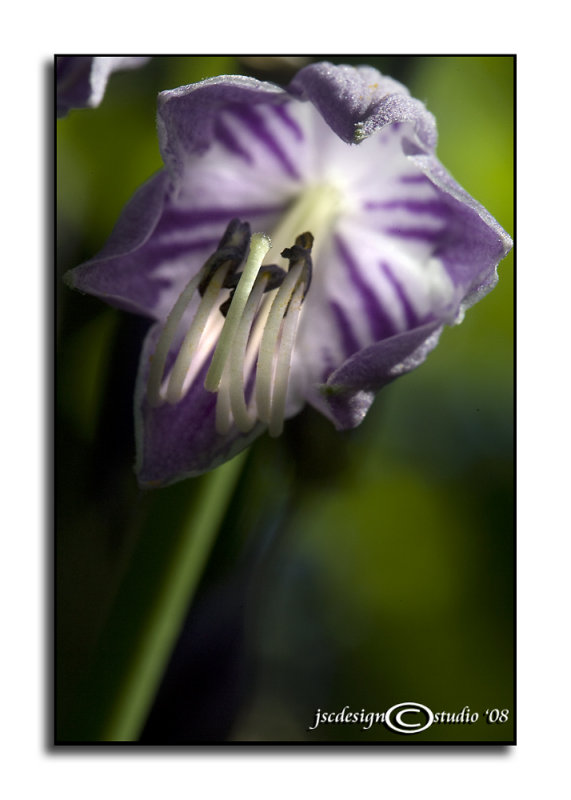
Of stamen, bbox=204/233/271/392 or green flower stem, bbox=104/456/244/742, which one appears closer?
stamen, bbox=204/233/271/392

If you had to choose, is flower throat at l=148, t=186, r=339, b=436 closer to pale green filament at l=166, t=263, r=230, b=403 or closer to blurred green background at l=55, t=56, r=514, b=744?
pale green filament at l=166, t=263, r=230, b=403

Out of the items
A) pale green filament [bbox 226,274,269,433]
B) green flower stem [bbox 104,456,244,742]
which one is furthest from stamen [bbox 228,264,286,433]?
green flower stem [bbox 104,456,244,742]

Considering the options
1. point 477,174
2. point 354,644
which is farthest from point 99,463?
point 477,174

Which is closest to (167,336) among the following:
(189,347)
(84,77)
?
(189,347)

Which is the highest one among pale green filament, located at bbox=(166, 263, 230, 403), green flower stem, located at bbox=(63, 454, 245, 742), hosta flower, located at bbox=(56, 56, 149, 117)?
hosta flower, located at bbox=(56, 56, 149, 117)

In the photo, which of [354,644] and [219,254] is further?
[354,644]

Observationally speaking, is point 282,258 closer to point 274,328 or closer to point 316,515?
point 274,328

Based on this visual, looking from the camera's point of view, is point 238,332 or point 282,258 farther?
point 282,258
